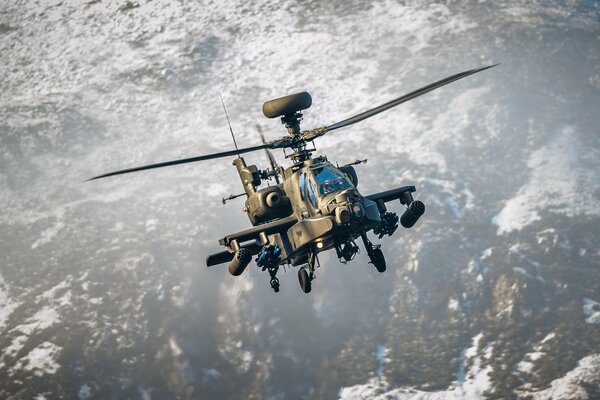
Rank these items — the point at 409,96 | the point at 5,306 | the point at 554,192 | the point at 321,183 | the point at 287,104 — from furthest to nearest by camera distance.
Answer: the point at 554,192, the point at 5,306, the point at 287,104, the point at 321,183, the point at 409,96

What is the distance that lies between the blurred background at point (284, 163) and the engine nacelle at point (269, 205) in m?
71.0

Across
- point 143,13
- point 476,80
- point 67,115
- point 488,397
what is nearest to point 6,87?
point 67,115

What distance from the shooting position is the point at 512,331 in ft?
301

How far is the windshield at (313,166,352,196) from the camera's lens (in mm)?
17906

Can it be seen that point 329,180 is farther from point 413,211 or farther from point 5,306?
point 5,306

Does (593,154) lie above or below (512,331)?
above

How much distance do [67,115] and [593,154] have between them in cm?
9595

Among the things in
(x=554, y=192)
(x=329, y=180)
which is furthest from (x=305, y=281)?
(x=554, y=192)

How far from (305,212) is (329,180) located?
51.1 inches

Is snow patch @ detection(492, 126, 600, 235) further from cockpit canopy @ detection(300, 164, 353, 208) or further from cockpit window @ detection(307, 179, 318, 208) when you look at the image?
cockpit window @ detection(307, 179, 318, 208)

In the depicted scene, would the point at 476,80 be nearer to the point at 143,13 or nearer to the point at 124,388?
the point at 143,13

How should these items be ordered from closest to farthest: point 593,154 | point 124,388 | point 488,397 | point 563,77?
1. point 488,397
2. point 124,388
3. point 593,154
4. point 563,77

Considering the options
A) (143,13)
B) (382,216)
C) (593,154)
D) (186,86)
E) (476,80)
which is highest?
(382,216)

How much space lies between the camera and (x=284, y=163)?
324 feet
